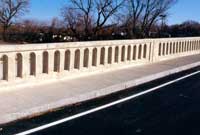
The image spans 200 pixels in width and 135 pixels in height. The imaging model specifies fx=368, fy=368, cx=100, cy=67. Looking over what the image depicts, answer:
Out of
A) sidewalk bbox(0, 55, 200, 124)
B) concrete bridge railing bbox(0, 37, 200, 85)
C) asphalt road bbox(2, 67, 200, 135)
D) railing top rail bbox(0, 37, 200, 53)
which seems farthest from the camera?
concrete bridge railing bbox(0, 37, 200, 85)

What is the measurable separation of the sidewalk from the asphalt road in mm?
301

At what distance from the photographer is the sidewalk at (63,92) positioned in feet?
21.3

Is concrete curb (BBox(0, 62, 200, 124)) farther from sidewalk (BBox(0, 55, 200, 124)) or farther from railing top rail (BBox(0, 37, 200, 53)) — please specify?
railing top rail (BBox(0, 37, 200, 53))

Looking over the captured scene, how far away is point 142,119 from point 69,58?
11.9 feet

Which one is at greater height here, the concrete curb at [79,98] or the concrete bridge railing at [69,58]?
the concrete bridge railing at [69,58]

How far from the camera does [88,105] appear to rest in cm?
736

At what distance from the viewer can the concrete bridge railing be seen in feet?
25.9

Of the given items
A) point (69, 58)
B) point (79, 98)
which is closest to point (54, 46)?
point (69, 58)

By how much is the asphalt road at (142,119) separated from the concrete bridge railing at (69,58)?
1.82 metres

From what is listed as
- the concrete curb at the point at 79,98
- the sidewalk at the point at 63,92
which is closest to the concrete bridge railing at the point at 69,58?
the sidewalk at the point at 63,92

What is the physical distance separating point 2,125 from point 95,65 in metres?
5.13

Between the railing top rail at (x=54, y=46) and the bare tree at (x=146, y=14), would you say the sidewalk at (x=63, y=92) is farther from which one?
the bare tree at (x=146, y=14)

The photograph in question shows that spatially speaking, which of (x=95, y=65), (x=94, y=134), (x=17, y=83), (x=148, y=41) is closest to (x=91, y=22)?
(x=148, y=41)

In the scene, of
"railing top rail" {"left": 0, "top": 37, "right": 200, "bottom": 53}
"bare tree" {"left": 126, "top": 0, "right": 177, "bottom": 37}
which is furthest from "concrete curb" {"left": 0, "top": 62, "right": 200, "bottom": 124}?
"bare tree" {"left": 126, "top": 0, "right": 177, "bottom": 37}
